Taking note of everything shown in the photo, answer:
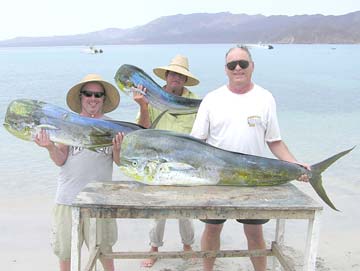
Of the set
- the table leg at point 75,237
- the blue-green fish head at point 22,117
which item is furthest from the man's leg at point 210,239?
the blue-green fish head at point 22,117

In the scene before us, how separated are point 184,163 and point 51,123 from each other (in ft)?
2.80

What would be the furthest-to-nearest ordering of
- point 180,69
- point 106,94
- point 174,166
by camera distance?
point 180,69
point 106,94
point 174,166

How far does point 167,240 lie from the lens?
5.45 m

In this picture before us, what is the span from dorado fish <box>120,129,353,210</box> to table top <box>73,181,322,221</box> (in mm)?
149

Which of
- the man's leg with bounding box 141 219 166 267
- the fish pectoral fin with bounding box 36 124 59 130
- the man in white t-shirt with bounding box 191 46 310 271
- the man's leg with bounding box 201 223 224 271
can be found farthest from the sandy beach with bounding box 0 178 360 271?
the fish pectoral fin with bounding box 36 124 59 130

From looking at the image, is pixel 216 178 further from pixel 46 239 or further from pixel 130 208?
pixel 46 239

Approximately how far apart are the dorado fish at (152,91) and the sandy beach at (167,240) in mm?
1604

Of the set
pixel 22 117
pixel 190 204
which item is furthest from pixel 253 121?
pixel 22 117

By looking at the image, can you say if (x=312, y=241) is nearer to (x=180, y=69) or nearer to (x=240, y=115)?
(x=240, y=115)

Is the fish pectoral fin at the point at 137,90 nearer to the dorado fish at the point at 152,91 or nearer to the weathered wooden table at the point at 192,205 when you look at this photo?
the dorado fish at the point at 152,91

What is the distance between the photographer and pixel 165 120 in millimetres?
4070

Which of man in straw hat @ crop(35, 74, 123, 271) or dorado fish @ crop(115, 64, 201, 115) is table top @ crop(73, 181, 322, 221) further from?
dorado fish @ crop(115, 64, 201, 115)

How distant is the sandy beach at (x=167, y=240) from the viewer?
4680mm

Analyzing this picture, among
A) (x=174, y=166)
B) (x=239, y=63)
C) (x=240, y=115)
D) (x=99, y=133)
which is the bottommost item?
(x=174, y=166)
